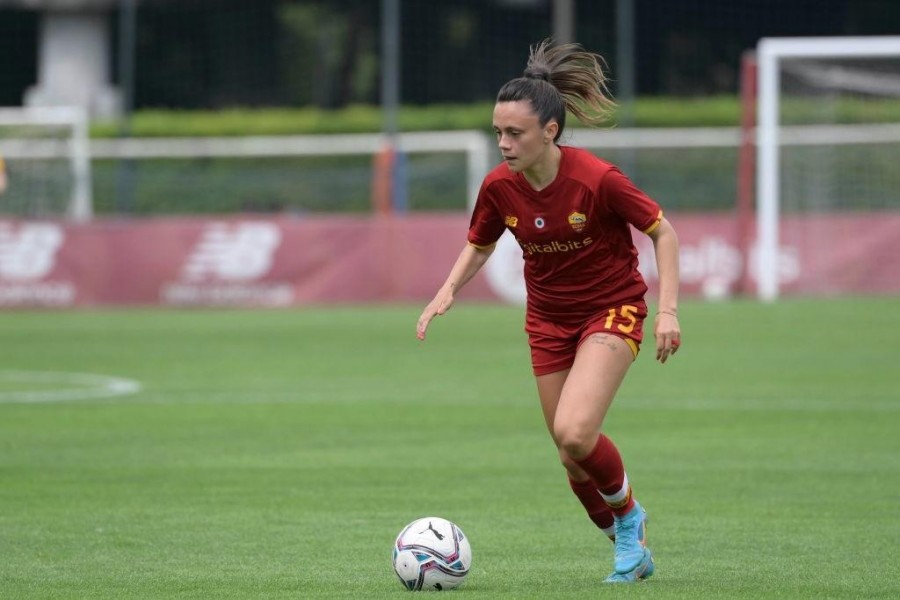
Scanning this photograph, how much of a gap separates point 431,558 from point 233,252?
2119cm

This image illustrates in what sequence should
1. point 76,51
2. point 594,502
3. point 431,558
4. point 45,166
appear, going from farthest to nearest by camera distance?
1. point 76,51
2. point 45,166
3. point 594,502
4. point 431,558

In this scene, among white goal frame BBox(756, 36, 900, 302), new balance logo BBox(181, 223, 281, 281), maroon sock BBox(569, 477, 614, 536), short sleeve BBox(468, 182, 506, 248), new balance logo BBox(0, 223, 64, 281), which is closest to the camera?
maroon sock BBox(569, 477, 614, 536)

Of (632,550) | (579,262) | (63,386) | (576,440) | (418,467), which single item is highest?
(579,262)

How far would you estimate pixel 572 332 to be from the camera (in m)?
7.39

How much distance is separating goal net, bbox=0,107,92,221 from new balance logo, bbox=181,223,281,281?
4.46 meters

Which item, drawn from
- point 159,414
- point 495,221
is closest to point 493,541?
point 495,221

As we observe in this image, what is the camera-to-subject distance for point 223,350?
810 inches

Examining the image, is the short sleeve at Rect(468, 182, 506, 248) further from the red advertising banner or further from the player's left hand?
the red advertising banner

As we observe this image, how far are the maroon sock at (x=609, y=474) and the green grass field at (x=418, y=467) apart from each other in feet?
1.21

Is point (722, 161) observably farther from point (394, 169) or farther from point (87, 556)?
point (87, 556)

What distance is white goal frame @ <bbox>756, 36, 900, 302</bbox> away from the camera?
2612 centimetres

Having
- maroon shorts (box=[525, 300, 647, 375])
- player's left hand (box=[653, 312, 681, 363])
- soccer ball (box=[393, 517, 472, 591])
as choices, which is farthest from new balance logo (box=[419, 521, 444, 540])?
player's left hand (box=[653, 312, 681, 363])

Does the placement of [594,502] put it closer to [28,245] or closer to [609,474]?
[609,474]

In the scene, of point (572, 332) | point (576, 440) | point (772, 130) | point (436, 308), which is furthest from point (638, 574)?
point (772, 130)
